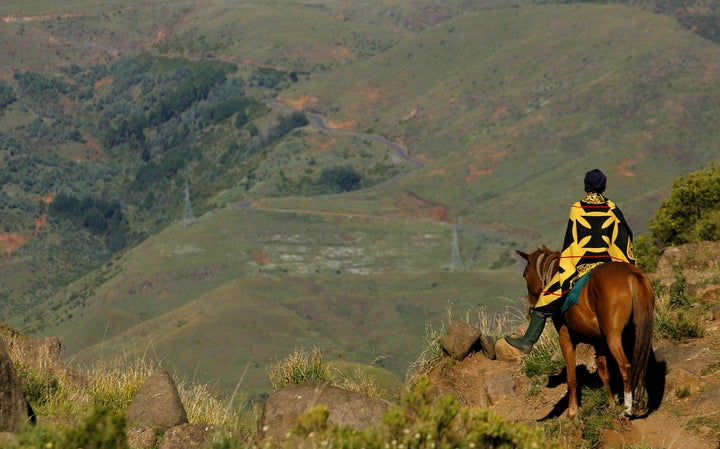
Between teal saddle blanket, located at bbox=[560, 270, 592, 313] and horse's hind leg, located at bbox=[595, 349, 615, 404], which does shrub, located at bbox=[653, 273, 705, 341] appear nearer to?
horse's hind leg, located at bbox=[595, 349, 615, 404]

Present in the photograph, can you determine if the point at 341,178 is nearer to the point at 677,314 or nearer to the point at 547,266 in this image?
the point at 677,314

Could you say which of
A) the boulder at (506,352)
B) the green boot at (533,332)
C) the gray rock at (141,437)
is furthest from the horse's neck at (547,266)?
the gray rock at (141,437)

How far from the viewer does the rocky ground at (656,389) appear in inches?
488

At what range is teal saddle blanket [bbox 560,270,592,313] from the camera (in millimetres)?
12773

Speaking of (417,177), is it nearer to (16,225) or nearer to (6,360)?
(16,225)

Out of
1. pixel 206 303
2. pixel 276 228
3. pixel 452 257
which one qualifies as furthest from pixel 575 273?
pixel 276 228

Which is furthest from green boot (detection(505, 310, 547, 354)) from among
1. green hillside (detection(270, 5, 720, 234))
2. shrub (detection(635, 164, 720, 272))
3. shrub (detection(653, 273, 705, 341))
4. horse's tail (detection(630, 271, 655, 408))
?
green hillside (detection(270, 5, 720, 234))

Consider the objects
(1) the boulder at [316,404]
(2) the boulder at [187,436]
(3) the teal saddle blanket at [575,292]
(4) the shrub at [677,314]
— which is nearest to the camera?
(2) the boulder at [187,436]

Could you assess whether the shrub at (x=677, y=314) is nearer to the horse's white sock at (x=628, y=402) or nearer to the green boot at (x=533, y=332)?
the green boot at (x=533, y=332)

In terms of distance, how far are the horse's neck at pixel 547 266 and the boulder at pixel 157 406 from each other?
5.02m

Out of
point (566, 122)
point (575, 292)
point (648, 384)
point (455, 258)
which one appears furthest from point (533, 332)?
point (566, 122)

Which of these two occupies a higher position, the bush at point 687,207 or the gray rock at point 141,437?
the gray rock at point 141,437

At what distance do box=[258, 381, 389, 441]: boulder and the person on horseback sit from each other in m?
2.86

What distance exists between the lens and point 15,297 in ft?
508
